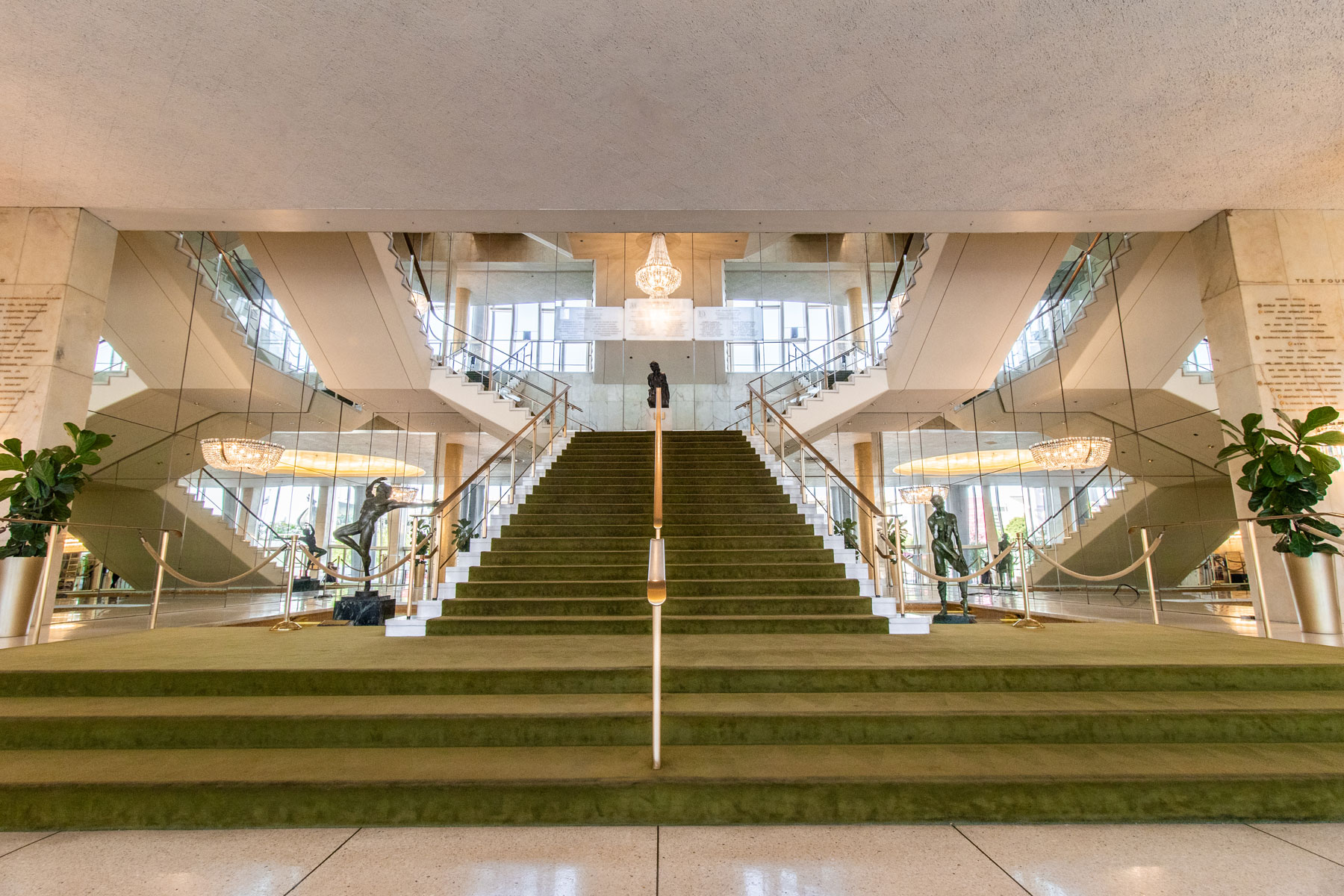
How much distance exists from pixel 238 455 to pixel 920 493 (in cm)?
1238

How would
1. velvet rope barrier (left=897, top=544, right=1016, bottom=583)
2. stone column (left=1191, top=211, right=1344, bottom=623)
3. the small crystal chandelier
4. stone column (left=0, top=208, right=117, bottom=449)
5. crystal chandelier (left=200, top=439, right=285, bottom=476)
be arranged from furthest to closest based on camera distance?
the small crystal chandelier → crystal chandelier (left=200, top=439, right=285, bottom=476) → stone column (left=1191, top=211, right=1344, bottom=623) → stone column (left=0, top=208, right=117, bottom=449) → velvet rope barrier (left=897, top=544, right=1016, bottom=583)

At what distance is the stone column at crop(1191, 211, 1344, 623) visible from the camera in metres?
6.14

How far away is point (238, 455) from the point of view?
9133mm

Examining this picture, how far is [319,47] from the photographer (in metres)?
4.57

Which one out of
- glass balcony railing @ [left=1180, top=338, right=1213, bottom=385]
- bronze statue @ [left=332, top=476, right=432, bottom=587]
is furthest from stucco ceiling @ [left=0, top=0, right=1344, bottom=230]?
bronze statue @ [left=332, top=476, right=432, bottom=587]

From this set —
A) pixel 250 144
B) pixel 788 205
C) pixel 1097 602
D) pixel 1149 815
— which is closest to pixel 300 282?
pixel 250 144

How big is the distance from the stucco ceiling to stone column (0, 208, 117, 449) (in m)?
0.30

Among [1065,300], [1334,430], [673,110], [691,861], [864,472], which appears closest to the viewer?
[691,861]

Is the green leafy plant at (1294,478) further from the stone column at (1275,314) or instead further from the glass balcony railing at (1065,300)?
the glass balcony railing at (1065,300)

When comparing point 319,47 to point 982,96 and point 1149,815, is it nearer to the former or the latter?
point 982,96

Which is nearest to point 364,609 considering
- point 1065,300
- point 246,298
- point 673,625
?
point 673,625

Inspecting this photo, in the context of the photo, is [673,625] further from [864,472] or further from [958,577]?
[864,472]

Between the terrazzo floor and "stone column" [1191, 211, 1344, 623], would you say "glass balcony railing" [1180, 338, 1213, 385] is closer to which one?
"stone column" [1191, 211, 1344, 623]

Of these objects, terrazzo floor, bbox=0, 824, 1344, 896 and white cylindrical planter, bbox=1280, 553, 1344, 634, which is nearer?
terrazzo floor, bbox=0, 824, 1344, 896
